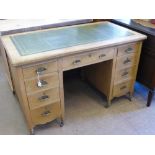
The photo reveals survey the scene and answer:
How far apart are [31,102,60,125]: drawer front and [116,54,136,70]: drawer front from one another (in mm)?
652

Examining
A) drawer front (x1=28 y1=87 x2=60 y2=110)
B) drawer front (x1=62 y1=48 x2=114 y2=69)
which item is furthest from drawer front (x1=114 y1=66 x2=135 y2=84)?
drawer front (x1=28 y1=87 x2=60 y2=110)

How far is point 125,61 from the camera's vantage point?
181cm

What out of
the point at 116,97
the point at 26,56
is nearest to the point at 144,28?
the point at 116,97

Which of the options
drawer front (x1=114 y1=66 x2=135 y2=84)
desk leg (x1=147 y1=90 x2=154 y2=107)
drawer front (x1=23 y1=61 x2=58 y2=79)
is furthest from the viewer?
desk leg (x1=147 y1=90 x2=154 y2=107)

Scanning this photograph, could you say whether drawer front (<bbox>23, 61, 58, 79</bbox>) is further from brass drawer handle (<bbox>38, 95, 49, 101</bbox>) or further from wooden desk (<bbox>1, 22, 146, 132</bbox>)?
brass drawer handle (<bbox>38, 95, 49, 101</bbox>)

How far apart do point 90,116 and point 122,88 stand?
0.43m

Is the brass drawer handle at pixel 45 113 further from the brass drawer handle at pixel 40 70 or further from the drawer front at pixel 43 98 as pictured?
the brass drawer handle at pixel 40 70

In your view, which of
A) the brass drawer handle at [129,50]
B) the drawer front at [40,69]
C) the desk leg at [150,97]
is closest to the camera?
the drawer front at [40,69]

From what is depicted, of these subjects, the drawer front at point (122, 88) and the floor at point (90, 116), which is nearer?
the floor at point (90, 116)

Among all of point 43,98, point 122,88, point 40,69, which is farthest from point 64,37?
point 122,88

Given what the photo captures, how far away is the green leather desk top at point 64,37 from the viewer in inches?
58.7

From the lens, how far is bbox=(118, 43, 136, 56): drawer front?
5.60ft

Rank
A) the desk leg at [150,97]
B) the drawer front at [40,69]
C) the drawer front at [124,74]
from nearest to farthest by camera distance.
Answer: the drawer front at [40,69], the drawer front at [124,74], the desk leg at [150,97]

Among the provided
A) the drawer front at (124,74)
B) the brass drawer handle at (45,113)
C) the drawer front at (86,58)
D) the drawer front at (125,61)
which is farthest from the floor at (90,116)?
the drawer front at (86,58)
